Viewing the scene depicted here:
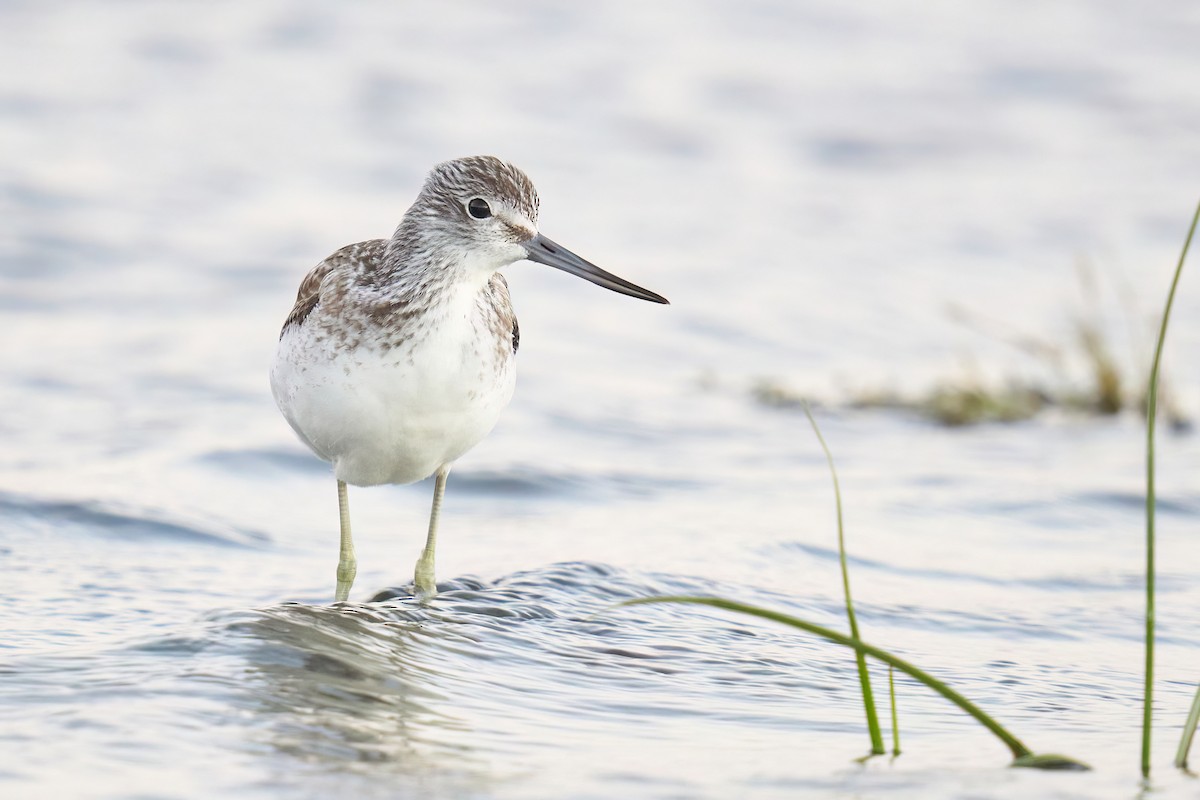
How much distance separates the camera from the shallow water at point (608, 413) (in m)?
5.09

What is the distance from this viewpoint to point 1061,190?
56.4 ft

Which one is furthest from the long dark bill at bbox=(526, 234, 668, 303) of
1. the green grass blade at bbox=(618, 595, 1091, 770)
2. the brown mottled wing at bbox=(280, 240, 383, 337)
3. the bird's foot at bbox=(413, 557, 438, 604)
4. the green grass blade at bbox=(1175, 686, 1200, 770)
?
the green grass blade at bbox=(1175, 686, 1200, 770)

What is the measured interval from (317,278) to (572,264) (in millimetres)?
1127

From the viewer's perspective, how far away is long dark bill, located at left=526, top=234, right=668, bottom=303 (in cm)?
652

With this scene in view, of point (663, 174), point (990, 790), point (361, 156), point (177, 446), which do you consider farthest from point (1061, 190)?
point (990, 790)

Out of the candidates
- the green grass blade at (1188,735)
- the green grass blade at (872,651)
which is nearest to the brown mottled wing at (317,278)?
the green grass blade at (872,651)

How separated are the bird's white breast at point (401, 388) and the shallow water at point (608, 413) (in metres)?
0.70

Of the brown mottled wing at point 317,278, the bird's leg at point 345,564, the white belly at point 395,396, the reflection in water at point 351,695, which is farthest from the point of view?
the bird's leg at point 345,564

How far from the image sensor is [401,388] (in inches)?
243

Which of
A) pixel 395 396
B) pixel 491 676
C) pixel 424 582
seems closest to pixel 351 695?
pixel 491 676

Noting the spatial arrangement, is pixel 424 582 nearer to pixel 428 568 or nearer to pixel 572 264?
pixel 428 568

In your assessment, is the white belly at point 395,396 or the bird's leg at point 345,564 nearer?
the white belly at point 395,396

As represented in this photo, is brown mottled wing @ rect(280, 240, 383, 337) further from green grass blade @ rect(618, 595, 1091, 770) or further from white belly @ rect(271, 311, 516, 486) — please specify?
green grass blade @ rect(618, 595, 1091, 770)

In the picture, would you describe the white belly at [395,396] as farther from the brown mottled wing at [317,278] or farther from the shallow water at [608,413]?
the shallow water at [608,413]
